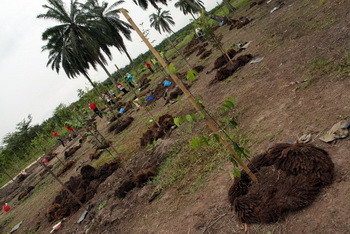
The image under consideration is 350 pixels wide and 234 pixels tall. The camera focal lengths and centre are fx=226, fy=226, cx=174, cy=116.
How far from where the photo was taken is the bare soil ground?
2.45m

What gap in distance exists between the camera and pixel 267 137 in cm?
385

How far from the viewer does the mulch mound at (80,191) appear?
6.86 metres

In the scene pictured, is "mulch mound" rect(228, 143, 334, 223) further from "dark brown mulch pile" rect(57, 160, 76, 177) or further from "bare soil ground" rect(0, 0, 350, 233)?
"dark brown mulch pile" rect(57, 160, 76, 177)

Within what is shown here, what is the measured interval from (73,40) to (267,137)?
21856mm

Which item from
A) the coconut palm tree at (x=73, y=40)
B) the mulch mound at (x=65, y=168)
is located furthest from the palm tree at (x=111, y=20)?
the mulch mound at (x=65, y=168)

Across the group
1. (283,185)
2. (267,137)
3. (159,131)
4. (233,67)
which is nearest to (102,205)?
(159,131)

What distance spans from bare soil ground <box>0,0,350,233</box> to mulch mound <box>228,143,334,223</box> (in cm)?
10

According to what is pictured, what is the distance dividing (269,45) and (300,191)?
6791 mm

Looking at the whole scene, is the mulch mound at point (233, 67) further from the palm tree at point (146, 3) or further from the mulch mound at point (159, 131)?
the palm tree at point (146, 3)

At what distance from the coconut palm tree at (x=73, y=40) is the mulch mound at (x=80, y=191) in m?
17.0

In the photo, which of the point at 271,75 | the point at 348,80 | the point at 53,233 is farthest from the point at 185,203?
the point at 53,233

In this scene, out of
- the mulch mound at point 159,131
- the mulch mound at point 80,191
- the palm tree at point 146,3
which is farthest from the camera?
the palm tree at point 146,3

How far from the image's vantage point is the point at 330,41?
5.34m

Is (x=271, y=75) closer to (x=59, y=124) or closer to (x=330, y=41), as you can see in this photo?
(x=330, y=41)
